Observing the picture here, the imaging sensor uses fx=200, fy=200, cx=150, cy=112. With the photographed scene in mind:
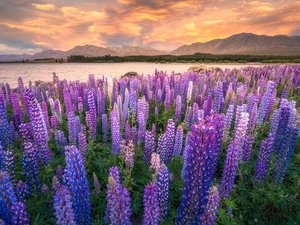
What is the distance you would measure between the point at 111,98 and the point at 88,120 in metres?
3.05

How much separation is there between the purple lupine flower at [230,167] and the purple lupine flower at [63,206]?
2164mm

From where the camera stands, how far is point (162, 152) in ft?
14.0

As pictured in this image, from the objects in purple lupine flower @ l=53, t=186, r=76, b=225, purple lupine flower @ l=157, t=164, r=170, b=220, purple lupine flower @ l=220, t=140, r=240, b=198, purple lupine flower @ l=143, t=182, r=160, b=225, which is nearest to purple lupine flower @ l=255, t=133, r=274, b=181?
purple lupine flower @ l=220, t=140, r=240, b=198

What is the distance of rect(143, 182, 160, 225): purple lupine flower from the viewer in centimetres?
223

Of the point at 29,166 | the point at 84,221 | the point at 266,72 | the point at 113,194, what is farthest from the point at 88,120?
the point at 266,72

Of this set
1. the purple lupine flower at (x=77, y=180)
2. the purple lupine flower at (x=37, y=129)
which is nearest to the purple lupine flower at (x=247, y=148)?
the purple lupine flower at (x=77, y=180)

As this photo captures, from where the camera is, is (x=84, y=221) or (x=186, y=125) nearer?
(x=84, y=221)

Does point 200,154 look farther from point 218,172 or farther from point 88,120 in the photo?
point 88,120

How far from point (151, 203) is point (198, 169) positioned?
0.68m

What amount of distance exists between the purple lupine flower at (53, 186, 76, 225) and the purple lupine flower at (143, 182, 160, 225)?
33.0 inches

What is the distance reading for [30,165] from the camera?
3.30 m

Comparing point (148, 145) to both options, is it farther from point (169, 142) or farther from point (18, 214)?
point (18, 214)

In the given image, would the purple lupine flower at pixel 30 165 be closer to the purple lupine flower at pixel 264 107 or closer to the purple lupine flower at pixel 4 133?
the purple lupine flower at pixel 4 133

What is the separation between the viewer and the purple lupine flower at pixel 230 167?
2850 mm
